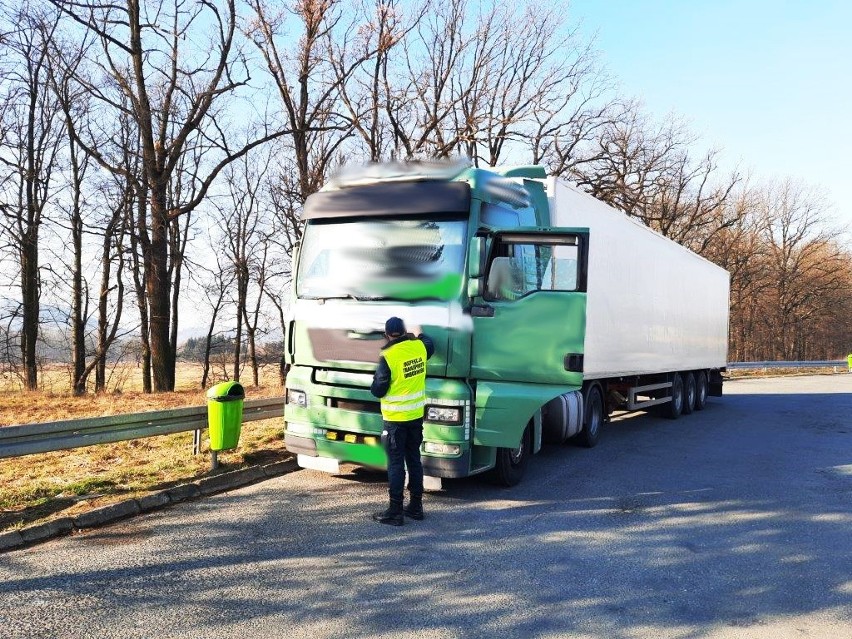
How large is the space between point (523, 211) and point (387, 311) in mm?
2087

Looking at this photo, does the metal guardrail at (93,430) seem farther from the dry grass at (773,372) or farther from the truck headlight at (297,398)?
the dry grass at (773,372)

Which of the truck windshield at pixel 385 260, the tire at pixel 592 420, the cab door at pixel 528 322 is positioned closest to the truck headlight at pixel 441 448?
the cab door at pixel 528 322

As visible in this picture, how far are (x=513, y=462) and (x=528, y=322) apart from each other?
1699 millimetres

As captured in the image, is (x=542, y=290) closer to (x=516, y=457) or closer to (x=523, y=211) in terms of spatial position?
(x=523, y=211)

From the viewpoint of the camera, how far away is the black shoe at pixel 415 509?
5.82 metres

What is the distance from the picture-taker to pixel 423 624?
3.68 meters

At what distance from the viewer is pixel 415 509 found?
584cm

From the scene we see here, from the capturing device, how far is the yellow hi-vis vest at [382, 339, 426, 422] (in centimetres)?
568

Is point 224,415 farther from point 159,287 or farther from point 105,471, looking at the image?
point 159,287

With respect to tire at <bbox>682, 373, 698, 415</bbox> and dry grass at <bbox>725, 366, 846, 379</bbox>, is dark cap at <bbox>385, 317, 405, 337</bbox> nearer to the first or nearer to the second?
tire at <bbox>682, 373, 698, 415</bbox>

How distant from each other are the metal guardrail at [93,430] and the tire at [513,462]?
3.38 meters

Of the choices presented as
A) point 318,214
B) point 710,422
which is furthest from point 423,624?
point 710,422

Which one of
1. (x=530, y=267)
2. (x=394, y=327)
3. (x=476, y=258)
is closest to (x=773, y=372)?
(x=530, y=267)

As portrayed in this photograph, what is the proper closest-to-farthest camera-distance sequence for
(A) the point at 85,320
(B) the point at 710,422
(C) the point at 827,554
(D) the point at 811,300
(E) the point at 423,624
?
(E) the point at 423,624
(C) the point at 827,554
(B) the point at 710,422
(A) the point at 85,320
(D) the point at 811,300
